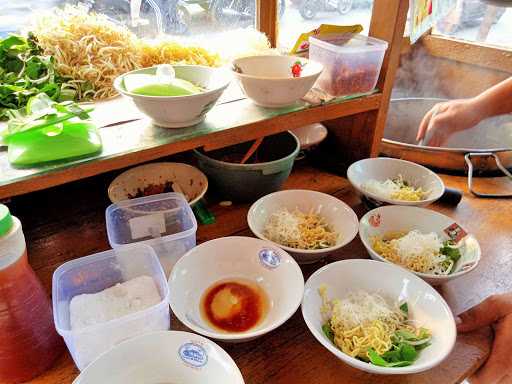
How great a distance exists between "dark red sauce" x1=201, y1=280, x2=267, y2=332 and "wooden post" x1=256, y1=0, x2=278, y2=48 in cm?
115

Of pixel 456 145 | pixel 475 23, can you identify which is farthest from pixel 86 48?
pixel 475 23

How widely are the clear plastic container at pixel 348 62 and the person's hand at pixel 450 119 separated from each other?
0.60m

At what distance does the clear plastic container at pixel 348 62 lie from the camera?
119 centimetres

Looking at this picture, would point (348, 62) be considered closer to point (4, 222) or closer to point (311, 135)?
point (311, 135)

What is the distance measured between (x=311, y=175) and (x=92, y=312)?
991 millimetres

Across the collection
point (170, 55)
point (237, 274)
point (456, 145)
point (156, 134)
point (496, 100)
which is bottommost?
point (456, 145)

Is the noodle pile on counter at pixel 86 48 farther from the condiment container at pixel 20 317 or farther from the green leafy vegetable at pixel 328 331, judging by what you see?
the green leafy vegetable at pixel 328 331

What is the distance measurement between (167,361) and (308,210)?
2.16ft

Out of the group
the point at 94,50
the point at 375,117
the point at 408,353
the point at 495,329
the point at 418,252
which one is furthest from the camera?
the point at 375,117

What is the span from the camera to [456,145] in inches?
80.9

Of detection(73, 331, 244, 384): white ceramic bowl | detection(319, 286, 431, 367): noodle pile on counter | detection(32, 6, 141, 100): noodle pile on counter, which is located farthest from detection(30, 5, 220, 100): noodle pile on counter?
detection(319, 286, 431, 367): noodle pile on counter

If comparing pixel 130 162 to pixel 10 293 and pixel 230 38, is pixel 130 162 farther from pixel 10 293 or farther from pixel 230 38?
pixel 230 38

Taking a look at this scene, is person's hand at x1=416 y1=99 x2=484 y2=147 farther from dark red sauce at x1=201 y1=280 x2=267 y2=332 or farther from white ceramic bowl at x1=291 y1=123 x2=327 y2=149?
dark red sauce at x1=201 y1=280 x2=267 y2=332

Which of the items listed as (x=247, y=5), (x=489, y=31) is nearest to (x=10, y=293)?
(x=247, y=5)
